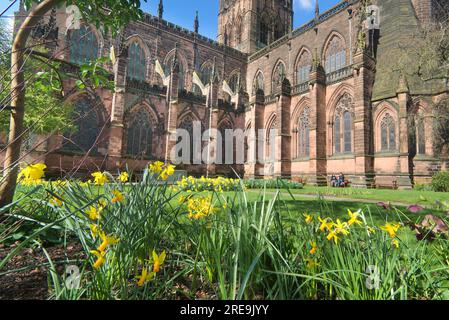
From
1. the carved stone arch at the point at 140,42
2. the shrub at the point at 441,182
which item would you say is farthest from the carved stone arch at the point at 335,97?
the carved stone arch at the point at 140,42

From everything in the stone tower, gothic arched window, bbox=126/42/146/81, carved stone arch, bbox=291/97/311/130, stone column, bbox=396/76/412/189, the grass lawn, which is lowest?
the grass lawn

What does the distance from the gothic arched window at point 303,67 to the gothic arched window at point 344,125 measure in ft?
26.8

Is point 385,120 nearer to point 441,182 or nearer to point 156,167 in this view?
point 441,182

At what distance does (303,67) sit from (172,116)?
1604 cm

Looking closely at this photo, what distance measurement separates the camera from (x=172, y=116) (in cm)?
2142

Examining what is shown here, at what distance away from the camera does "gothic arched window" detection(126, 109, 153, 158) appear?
20.3 m

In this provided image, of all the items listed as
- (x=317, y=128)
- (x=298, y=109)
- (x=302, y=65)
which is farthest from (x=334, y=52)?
(x=317, y=128)

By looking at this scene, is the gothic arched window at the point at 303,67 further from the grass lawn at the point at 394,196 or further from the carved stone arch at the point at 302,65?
the grass lawn at the point at 394,196

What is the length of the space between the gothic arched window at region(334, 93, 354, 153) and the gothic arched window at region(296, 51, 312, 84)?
8.18 metres

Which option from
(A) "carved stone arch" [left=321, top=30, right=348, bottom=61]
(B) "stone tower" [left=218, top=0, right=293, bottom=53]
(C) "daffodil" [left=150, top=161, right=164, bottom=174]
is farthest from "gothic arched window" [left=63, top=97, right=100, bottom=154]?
(B) "stone tower" [left=218, top=0, right=293, bottom=53]

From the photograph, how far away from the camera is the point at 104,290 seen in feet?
4.50

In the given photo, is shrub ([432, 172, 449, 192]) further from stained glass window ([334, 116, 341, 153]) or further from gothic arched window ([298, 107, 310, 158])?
gothic arched window ([298, 107, 310, 158])
